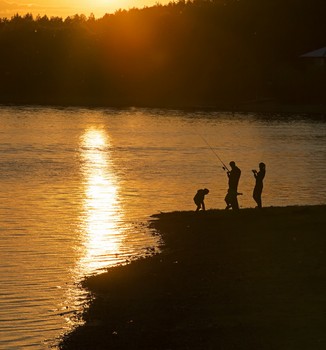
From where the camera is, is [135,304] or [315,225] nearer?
[135,304]

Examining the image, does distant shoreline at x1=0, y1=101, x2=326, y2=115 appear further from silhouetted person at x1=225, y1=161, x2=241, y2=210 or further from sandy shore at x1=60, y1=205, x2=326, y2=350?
sandy shore at x1=60, y1=205, x2=326, y2=350

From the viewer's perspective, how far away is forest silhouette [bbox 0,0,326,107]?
113062 millimetres

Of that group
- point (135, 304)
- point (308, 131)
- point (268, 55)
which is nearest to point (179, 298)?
point (135, 304)

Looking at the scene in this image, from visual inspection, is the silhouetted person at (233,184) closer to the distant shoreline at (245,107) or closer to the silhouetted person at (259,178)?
the silhouetted person at (259,178)

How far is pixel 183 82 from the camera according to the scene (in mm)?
119188

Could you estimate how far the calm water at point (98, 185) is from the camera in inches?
719

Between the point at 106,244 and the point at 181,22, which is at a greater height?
the point at 181,22

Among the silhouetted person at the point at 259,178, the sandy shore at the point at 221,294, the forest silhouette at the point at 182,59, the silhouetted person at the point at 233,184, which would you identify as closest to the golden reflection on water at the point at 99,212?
the sandy shore at the point at 221,294

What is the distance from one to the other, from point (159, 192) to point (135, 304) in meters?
20.0

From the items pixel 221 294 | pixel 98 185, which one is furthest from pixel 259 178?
pixel 98 185

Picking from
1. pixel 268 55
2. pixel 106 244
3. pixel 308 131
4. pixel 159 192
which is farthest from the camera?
pixel 268 55

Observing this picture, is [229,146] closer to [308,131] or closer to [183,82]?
[308,131]

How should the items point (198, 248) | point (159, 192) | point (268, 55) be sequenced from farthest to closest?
point (268, 55), point (159, 192), point (198, 248)

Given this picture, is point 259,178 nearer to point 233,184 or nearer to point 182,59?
point 233,184
